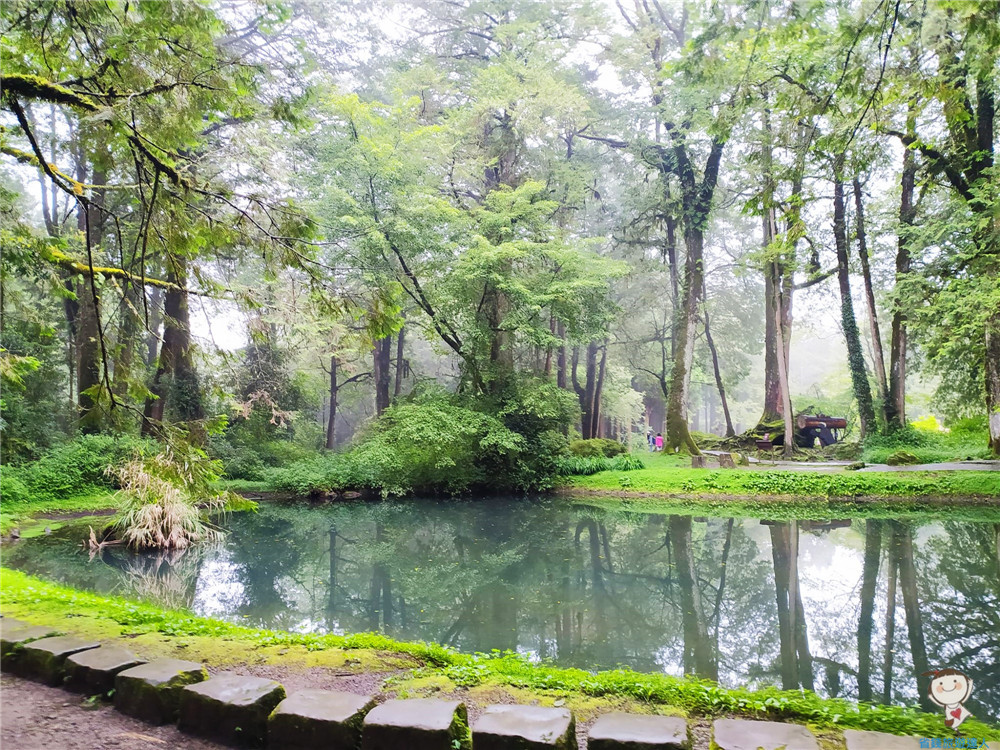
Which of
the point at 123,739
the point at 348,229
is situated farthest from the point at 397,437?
the point at 123,739

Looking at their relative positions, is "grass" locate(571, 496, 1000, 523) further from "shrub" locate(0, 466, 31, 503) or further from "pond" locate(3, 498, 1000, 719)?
"shrub" locate(0, 466, 31, 503)

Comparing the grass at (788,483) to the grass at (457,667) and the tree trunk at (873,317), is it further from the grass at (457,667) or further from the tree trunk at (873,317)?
the grass at (457,667)

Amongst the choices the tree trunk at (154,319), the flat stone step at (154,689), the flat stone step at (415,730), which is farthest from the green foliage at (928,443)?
the tree trunk at (154,319)

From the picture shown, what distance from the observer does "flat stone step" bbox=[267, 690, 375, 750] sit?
197cm

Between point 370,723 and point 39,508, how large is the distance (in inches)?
457

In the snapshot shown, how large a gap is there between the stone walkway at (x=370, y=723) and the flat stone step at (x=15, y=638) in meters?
0.69

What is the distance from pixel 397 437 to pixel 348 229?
546 centimetres

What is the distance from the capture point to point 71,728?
2213 millimetres

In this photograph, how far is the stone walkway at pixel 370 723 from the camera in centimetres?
183

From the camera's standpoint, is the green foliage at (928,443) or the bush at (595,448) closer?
the green foliage at (928,443)

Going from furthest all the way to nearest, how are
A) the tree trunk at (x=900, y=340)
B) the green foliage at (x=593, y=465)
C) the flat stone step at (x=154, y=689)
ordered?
the green foliage at (x=593, y=465) < the tree trunk at (x=900, y=340) < the flat stone step at (x=154, y=689)

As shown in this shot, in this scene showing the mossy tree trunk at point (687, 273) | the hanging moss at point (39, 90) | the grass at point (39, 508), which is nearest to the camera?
the hanging moss at point (39, 90)

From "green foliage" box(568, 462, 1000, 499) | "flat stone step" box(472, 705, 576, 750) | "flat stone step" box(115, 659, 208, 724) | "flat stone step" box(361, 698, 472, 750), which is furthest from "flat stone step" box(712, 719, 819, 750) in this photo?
"green foliage" box(568, 462, 1000, 499)

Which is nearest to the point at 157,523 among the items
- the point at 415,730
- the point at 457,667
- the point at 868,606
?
the point at 457,667
